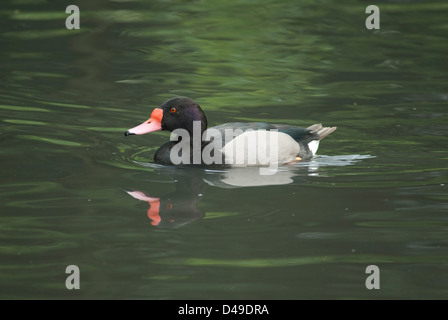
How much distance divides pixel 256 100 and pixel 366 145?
8.91ft

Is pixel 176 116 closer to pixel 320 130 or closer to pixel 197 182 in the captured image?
pixel 197 182

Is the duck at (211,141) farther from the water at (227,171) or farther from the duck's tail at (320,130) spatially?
the duck's tail at (320,130)

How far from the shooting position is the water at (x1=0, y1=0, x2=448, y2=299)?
21.3 feet

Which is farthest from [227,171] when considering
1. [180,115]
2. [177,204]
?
[177,204]

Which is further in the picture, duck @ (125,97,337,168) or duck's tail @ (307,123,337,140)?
duck's tail @ (307,123,337,140)


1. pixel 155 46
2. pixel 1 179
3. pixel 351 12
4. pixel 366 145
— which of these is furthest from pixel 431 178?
pixel 351 12

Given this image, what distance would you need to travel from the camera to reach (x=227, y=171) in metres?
9.88

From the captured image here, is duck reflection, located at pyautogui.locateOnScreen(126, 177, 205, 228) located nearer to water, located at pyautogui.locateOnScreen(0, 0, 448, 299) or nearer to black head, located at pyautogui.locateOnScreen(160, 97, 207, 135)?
water, located at pyautogui.locateOnScreen(0, 0, 448, 299)

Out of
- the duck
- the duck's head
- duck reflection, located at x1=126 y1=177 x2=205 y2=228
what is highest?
the duck's head

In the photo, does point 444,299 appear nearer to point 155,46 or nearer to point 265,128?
point 265,128

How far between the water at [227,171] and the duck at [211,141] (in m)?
0.31

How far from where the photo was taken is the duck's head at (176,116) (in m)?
10.2

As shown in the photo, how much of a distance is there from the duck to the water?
31 cm

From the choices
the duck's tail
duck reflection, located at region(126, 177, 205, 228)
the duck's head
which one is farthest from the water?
the duck's head
